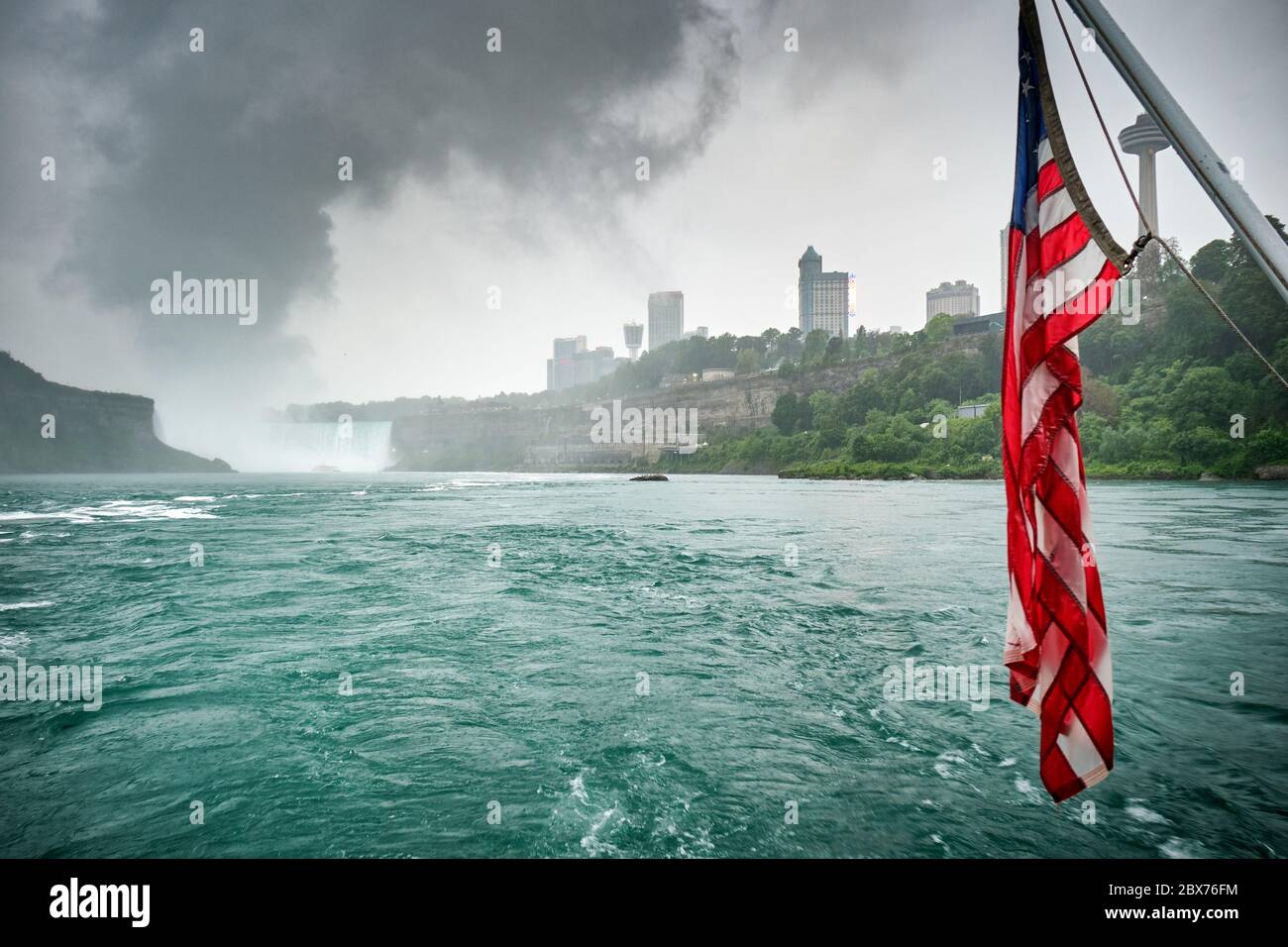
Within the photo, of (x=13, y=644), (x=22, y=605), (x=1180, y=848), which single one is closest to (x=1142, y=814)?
(x=1180, y=848)

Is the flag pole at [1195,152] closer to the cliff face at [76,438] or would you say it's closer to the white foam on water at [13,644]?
the white foam on water at [13,644]

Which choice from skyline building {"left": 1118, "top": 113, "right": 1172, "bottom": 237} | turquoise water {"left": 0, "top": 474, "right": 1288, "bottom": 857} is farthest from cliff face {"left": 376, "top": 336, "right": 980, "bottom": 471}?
turquoise water {"left": 0, "top": 474, "right": 1288, "bottom": 857}

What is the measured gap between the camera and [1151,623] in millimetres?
8773

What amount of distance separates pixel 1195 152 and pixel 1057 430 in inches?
55.4

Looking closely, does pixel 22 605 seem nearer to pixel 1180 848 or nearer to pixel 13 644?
pixel 13 644

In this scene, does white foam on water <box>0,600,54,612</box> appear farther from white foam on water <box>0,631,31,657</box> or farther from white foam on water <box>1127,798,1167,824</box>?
white foam on water <box>1127,798,1167,824</box>

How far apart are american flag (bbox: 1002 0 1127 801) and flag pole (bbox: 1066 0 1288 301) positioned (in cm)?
36

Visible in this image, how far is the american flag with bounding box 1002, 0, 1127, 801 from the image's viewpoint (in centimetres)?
→ 243

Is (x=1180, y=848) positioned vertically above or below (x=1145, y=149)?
below

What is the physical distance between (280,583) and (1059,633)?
45.0 ft

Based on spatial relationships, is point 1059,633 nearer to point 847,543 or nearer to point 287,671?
point 287,671

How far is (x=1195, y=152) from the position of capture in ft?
8.63

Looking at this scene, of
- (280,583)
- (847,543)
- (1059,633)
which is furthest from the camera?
(847,543)
